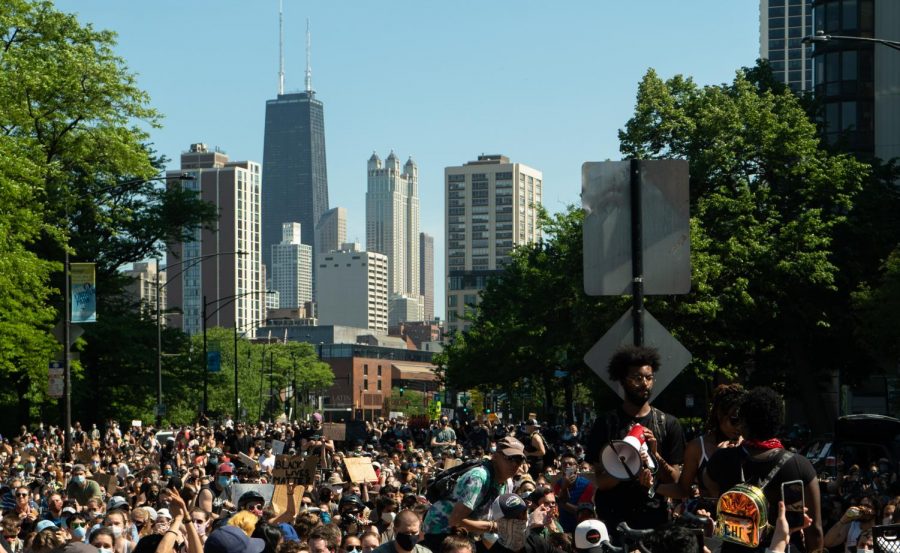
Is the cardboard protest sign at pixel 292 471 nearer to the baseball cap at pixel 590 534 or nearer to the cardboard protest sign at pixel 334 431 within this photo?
the cardboard protest sign at pixel 334 431

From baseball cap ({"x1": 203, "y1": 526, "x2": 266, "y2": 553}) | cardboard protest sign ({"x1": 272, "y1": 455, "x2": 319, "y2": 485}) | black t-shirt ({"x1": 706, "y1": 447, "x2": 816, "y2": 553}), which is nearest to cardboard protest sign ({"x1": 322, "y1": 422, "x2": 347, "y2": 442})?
cardboard protest sign ({"x1": 272, "y1": 455, "x2": 319, "y2": 485})

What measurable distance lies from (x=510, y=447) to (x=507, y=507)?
0.41 m

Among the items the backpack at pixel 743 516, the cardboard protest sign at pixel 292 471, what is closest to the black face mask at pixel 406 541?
the backpack at pixel 743 516

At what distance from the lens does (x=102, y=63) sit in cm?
4966

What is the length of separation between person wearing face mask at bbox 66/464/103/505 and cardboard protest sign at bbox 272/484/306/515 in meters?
4.94

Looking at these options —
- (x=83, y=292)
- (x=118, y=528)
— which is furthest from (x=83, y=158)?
(x=118, y=528)

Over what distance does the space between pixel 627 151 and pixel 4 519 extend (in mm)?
35659

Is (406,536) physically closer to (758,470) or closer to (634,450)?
(634,450)

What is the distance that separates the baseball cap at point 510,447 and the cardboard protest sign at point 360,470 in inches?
581

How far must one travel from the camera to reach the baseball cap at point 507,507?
8430 millimetres

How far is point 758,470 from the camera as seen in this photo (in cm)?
693

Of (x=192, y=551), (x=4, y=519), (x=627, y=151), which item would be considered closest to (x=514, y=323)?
(x=627, y=151)

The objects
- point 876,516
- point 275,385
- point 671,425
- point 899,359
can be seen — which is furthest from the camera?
point 275,385

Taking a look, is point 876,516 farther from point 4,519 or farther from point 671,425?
point 4,519
